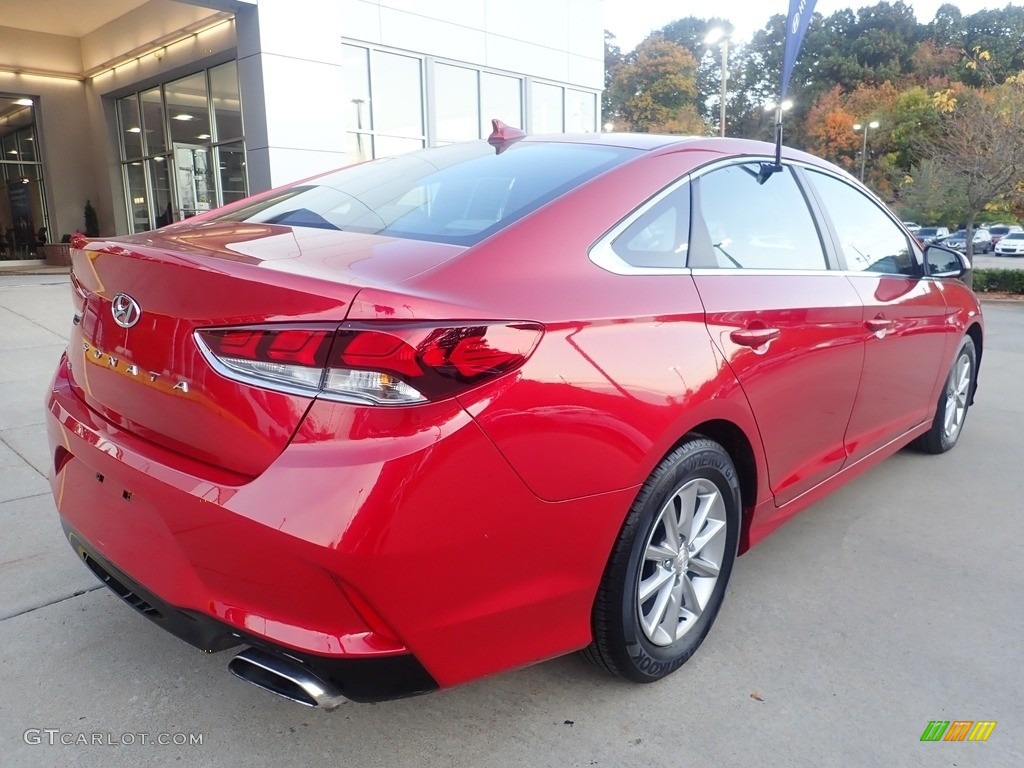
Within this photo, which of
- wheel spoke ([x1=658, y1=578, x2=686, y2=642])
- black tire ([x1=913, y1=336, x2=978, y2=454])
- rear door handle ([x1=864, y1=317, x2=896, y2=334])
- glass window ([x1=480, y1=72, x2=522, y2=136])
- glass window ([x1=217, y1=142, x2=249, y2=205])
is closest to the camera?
wheel spoke ([x1=658, y1=578, x2=686, y2=642])

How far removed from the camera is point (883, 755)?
2.07 metres

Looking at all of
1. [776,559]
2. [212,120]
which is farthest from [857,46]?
[776,559]

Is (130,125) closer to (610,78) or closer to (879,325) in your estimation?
(879,325)

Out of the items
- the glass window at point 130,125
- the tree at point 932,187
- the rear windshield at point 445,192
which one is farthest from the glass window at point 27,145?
the tree at point 932,187

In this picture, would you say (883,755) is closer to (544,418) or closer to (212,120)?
(544,418)

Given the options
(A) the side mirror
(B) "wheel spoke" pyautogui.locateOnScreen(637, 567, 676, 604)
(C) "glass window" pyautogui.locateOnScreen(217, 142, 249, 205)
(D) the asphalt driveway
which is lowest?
(D) the asphalt driveway

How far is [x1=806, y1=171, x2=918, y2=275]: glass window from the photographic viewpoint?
3.24 metres

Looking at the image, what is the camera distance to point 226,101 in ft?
44.4

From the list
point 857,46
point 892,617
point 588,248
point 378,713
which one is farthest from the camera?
point 857,46

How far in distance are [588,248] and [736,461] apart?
968mm

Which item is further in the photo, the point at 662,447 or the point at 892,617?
the point at 892,617

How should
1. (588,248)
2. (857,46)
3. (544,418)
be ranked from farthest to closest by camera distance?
(857,46) < (588,248) < (544,418)

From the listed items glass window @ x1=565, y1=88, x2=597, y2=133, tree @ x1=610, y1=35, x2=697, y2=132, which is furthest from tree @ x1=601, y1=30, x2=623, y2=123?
glass window @ x1=565, y1=88, x2=597, y2=133

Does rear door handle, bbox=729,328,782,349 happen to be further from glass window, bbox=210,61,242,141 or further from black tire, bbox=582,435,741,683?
glass window, bbox=210,61,242,141
